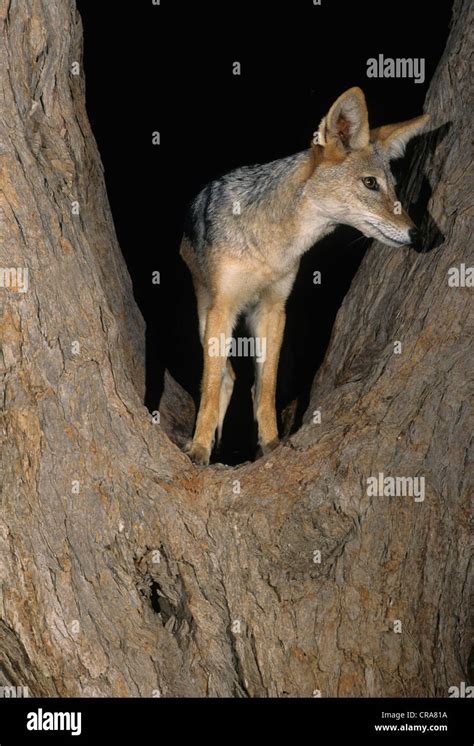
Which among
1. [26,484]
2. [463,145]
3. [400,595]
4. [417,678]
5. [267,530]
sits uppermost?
[463,145]

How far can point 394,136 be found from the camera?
6.70m

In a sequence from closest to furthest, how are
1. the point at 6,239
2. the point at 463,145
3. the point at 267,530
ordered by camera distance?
the point at 6,239 < the point at 267,530 < the point at 463,145

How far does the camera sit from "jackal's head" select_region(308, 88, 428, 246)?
641cm

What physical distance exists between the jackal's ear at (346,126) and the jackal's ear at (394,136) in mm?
191

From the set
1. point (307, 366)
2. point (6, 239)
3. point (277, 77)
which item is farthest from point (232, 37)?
point (6, 239)

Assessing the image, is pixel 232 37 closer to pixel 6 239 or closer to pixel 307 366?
pixel 307 366

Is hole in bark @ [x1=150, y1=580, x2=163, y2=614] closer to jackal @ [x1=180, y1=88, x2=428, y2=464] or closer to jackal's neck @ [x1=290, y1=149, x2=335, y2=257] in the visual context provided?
jackal @ [x1=180, y1=88, x2=428, y2=464]

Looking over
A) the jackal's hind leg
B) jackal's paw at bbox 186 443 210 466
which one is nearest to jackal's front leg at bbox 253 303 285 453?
the jackal's hind leg

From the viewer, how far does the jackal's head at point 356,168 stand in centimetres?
641

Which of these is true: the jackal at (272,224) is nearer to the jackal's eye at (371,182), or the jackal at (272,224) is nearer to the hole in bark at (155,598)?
the jackal's eye at (371,182)

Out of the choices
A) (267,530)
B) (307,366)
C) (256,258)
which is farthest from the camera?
(307,366)

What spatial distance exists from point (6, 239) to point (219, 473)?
1.98 meters

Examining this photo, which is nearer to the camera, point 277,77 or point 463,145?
point 463,145

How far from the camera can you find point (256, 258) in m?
7.13
